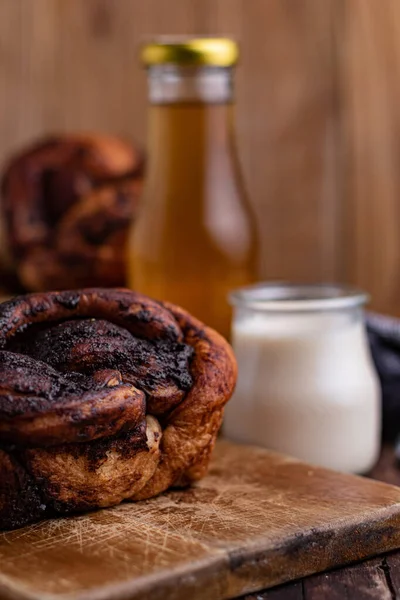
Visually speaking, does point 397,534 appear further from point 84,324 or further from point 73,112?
point 73,112

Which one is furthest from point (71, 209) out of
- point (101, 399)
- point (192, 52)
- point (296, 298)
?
point (101, 399)

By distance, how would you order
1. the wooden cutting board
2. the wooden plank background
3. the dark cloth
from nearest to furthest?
the wooden cutting board < the dark cloth < the wooden plank background

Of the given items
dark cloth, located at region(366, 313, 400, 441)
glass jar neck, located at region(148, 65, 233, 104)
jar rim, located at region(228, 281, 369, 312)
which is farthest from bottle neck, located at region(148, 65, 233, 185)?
dark cloth, located at region(366, 313, 400, 441)

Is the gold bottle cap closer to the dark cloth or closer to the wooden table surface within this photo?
the dark cloth

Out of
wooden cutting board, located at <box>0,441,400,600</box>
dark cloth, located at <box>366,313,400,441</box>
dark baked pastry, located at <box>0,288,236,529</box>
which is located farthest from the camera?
dark cloth, located at <box>366,313,400,441</box>

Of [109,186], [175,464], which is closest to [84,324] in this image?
[175,464]

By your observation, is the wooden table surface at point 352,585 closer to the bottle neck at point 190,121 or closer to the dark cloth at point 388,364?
the dark cloth at point 388,364

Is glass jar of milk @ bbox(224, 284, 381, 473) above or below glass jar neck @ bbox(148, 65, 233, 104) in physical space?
below
